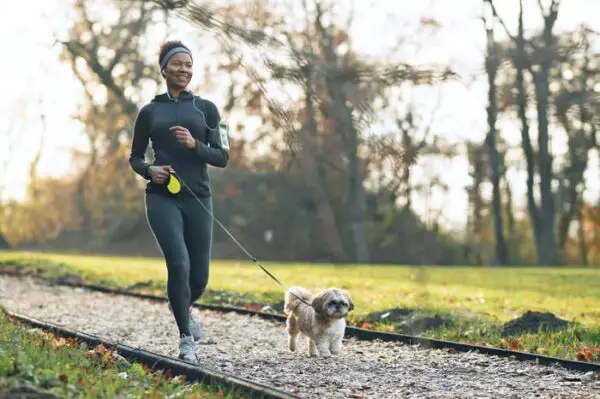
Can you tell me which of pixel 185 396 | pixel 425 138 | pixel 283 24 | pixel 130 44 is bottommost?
pixel 185 396

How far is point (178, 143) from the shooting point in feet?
27.7

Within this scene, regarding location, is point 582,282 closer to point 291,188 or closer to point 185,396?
point 185,396

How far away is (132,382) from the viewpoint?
21.7 ft

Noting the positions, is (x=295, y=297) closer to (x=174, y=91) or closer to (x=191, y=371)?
(x=174, y=91)

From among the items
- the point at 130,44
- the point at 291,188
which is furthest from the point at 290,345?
the point at 291,188

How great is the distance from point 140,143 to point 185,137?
0.61 metres

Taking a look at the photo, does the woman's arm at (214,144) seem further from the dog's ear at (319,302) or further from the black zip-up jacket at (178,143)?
the dog's ear at (319,302)

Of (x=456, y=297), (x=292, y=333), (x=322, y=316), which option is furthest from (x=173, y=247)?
(x=456, y=297)

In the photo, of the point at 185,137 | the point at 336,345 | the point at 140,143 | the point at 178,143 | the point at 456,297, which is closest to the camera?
the point at 185,137

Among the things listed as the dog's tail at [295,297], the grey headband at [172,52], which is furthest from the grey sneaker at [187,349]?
the grey headband at [172,52]

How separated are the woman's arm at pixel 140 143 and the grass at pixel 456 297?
117 inches

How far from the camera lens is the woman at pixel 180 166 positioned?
8.30 metres

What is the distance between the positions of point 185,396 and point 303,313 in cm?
324

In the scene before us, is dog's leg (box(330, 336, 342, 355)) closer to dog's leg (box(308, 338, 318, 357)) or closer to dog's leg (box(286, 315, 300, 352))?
dog's leg (box(308, 338, 318, 357))
